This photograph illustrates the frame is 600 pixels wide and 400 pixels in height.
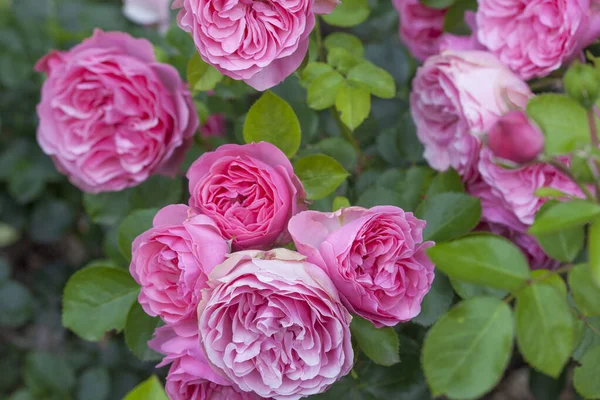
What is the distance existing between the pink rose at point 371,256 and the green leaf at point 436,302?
151 mm

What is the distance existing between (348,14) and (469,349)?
0.60 metres

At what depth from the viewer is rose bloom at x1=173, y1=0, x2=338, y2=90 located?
0.74 metres

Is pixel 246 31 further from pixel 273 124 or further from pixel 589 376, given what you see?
pixel 589 376

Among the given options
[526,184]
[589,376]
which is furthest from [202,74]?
[589,376]

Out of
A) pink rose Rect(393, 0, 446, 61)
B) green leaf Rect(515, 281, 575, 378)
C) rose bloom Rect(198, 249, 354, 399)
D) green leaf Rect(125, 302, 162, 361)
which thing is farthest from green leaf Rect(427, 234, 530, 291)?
pink rose Rect(393, 0, 446, 61)

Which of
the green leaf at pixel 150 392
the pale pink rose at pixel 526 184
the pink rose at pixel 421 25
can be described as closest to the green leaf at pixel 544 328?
the pale pink rose at pixel 526 184

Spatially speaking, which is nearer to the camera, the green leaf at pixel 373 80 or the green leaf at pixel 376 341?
the green leaf at pixel 376 341

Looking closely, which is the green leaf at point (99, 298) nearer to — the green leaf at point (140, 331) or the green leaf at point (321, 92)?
the green leaf at point (140, 331)

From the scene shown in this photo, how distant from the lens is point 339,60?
0.95m

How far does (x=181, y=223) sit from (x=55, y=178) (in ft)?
3.38

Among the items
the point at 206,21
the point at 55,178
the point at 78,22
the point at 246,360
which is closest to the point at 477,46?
the point at 206,21

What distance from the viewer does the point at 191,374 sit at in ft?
2.30

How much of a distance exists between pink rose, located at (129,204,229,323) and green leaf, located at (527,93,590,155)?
1.21 ft

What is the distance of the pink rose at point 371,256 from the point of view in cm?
68
